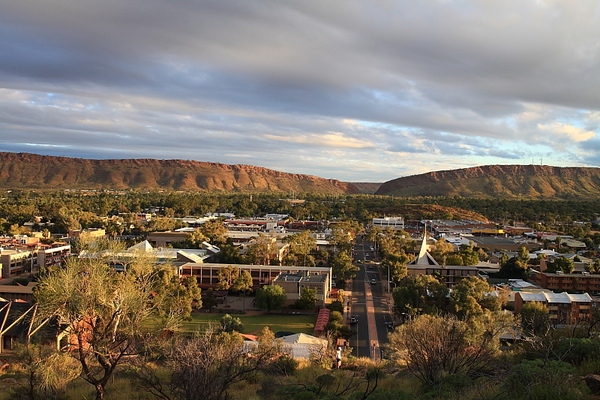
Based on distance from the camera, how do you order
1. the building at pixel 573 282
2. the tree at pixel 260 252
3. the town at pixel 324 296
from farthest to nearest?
1. the tree at pixel 260 252
2. the building at pixel 573 282
3. the town at pixel 324 296

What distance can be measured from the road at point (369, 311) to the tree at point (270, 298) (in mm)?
5238

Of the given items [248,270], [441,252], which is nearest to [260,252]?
[248,270]

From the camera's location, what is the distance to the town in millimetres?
12336

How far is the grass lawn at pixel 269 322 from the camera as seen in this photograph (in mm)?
28594

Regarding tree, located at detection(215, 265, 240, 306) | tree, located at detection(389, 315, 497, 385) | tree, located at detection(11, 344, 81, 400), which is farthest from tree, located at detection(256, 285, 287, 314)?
tree, located at detection(11, 344, 81, 400)

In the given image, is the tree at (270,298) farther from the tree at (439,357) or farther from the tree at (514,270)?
the tree at (514,270)

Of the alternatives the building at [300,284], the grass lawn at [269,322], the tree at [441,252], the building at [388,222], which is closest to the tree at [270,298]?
the grass lawn at [269,322]

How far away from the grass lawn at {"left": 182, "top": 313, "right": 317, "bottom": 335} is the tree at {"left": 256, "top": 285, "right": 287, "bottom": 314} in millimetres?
764

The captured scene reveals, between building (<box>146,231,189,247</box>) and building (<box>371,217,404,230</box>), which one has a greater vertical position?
building (<box>371,217,404,230</box>)

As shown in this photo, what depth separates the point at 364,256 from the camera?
2336 inches

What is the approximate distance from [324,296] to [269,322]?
5.75m

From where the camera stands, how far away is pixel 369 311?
33.4 m

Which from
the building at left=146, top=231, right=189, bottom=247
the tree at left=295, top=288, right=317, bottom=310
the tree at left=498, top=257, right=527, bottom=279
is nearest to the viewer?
the tree at left=295, top=288, right=317, bottom=310

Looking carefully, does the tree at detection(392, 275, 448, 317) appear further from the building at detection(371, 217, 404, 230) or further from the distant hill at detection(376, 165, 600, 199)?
the distant hill at detection(376, 165, 600, 199)
